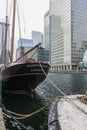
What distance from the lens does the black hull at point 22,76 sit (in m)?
16.6

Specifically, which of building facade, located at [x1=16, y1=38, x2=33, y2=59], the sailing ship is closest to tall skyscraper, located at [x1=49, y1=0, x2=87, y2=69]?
building facade, located at [x1=16, y1=38, x2=33, y2=59]

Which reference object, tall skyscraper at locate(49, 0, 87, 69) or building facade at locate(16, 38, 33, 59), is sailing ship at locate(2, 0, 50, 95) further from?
tall skyscraper at locate(49, 0, 87, 69)

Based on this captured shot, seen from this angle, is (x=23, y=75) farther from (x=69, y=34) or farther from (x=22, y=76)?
(x=69, y=34)

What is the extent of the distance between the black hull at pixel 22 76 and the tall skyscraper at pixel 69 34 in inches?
→ 4341

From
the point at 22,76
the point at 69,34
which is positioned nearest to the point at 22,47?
the point at 22,76

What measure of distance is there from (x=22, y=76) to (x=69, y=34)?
123 m

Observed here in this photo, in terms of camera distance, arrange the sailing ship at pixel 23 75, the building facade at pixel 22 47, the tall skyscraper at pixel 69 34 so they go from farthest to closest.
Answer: the tall skyscraper at pixel 69 34 < the building facade at pixel 22 47 < the sailing ship at pixel 23 75

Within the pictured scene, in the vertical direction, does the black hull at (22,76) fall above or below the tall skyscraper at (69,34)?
below

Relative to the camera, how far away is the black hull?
54.5ft

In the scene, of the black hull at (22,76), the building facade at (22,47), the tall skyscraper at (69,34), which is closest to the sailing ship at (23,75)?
the black hull at (22,76)

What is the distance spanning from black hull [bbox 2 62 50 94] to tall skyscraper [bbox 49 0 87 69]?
362 ft

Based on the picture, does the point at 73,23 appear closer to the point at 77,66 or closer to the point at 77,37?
the point at 77,37

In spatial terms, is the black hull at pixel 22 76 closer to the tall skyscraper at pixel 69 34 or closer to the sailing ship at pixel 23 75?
the sailing ship at pixel 23 75

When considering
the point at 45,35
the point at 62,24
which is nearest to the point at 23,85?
the point at 62,24
